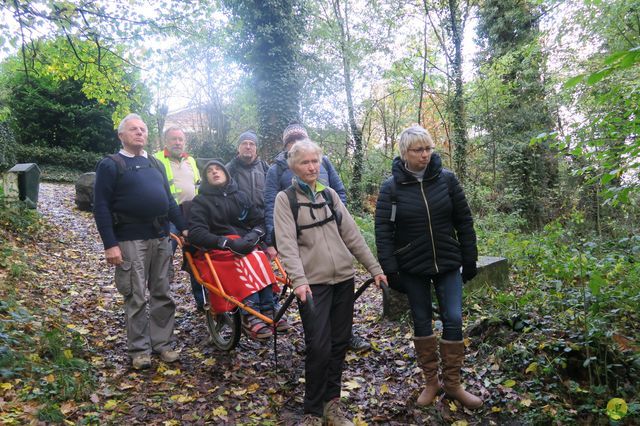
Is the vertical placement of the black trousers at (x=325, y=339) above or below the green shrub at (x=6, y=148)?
below

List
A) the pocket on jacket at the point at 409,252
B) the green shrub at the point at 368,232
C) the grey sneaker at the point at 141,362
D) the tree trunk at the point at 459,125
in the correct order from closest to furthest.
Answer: the pocket on jacket at the point at 409,252 → the grey sneaker at the point at 141,362 → the green shrub at the point at 368,232 → the tree trunk at the point at 459,125

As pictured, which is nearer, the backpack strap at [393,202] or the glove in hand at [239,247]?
the backpack strap at [393,202]

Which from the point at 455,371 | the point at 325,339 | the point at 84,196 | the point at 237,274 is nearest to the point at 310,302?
the point at 325,339

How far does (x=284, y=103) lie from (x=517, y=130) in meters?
7.91

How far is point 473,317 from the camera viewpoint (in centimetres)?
464

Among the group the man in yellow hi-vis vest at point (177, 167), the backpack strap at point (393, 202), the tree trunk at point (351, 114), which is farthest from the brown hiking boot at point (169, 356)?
the tree trunk at point (351, 114)

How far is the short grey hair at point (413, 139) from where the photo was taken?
10.5ft

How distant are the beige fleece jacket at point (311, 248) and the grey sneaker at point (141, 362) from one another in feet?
6.78

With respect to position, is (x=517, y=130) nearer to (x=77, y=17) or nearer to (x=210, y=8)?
(x=210, y=8)

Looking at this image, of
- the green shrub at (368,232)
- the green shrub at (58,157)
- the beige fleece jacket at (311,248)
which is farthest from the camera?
the green shrub at (58,157)

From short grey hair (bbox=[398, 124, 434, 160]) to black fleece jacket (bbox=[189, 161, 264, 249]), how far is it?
1980mm

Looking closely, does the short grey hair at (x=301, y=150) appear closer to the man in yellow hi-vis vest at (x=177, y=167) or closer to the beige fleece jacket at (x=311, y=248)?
the beige fleece jacket at (x=311, y=248)

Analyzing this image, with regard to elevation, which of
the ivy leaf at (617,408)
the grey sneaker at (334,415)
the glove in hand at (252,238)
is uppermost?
the glove in hand at (252,238)

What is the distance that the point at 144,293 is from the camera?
4250 millimetres
